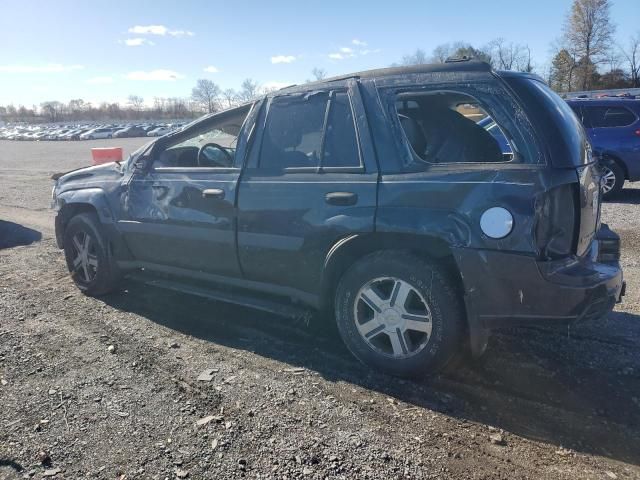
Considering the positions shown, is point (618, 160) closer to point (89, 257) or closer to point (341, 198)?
point (341, 198)

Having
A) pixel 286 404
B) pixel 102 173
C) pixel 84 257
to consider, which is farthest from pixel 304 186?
pixel 84 257

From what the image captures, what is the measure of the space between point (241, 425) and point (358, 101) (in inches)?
84.6

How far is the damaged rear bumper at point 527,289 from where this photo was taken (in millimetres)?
2889

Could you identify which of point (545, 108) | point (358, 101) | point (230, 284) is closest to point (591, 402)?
point (545, 108)

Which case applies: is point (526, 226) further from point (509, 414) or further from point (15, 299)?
point (15, 299)

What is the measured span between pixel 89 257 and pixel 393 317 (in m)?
3.25

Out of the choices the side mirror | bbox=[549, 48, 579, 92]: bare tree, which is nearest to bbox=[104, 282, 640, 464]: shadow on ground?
the side mirror

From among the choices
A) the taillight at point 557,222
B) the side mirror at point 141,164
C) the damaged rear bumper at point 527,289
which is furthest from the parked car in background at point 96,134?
the taillight at point 557,222

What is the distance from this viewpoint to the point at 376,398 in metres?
3.16

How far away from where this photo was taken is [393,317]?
10.9 feet

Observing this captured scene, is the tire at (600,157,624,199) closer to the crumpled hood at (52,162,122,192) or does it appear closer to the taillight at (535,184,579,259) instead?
the taillight at (535,184,579,259)

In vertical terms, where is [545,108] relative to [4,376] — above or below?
above

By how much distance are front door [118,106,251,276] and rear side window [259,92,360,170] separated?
286 millimetres

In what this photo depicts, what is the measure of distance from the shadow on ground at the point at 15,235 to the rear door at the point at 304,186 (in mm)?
5254
